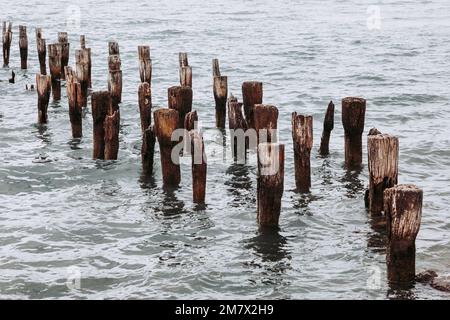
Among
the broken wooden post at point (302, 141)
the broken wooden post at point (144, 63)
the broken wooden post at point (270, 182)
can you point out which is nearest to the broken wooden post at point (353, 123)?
the broken wooden post at point (302, 141)

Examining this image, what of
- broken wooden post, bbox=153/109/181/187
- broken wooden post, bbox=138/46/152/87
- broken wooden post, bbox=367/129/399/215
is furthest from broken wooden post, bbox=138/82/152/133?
broken wooden post, bbox=367/129/399/215

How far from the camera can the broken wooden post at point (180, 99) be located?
1841 cm

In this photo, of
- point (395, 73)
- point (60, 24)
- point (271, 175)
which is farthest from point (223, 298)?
point (60, 24)

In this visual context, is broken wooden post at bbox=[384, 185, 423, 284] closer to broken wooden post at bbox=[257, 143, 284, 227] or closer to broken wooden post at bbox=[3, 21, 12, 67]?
broken wooden post at bbox=[257, 143, 284, 227]

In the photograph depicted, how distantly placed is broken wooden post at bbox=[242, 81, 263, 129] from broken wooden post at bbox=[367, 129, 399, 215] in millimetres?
5003

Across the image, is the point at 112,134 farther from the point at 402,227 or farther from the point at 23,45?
the point at 23,45

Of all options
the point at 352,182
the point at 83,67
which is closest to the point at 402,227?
the point at 352,182

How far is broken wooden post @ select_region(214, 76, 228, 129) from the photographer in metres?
20.4

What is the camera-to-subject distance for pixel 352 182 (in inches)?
703

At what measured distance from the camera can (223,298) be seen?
41.4 ft

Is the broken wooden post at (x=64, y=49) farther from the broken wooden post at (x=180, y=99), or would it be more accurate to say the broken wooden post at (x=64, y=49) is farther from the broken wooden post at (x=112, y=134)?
the broken wooden post at (x=180, y=99)

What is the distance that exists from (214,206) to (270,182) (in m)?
2.84

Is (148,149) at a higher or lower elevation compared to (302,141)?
lower

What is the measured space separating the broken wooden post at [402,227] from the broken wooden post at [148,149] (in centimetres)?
677
